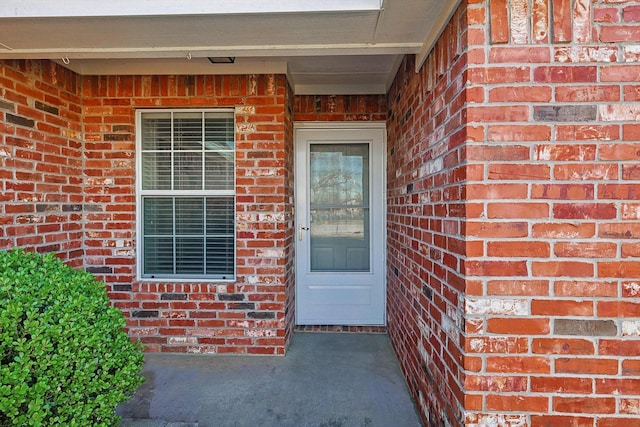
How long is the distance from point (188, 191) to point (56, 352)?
1827mm

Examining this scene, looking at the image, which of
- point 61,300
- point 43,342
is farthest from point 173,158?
point 43,342

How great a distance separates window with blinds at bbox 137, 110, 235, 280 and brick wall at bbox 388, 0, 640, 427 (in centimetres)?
214

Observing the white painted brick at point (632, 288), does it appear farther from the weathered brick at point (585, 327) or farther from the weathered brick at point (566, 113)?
A: the weathered brick at point (566, 113)

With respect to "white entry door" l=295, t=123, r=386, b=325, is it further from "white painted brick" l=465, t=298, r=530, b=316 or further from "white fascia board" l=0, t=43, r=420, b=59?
"white painted brick" l=465, t=298, r=530, b=316

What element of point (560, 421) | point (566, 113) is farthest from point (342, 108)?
point (560, 421)

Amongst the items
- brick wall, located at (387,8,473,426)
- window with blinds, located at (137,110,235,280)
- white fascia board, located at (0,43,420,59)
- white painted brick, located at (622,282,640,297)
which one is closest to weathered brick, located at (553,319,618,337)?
white painted brick, located at (622,282,640,297)

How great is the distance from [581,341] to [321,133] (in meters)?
2.76

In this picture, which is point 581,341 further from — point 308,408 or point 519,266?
point 308,408

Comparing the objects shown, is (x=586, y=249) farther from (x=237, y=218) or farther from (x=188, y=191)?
(x=188, y=191)

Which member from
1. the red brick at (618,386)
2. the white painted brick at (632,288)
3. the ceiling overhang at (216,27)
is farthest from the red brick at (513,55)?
the red brick at (618,386)

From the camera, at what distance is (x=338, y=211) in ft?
12.2

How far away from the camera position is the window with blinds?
310 cm

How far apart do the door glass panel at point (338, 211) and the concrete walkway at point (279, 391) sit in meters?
0.87

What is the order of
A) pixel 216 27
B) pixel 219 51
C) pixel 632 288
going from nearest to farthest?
pixel 632 288
pixel 216 27
pixel 219 51
